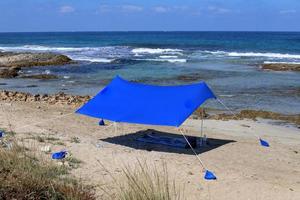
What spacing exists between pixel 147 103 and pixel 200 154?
177 centimetres

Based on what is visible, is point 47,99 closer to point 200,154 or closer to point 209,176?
point 200,154

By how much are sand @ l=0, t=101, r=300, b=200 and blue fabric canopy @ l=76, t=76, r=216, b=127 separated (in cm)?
74

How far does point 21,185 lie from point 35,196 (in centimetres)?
18

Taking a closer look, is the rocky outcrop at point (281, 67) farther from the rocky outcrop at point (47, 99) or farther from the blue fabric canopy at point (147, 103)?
the blue fabric canopy at point (147, 103)

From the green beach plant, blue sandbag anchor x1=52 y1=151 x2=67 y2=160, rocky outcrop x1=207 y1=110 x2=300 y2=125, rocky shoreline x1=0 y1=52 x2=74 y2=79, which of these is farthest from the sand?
rocky shoreline x1=0 y1=52 x2=74 y2=79

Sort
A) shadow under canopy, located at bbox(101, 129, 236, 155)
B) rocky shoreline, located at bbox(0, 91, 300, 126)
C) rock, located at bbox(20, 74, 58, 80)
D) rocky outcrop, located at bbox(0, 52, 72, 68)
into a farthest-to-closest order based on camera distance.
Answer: rocky outcrop, located at bbox(0, 52, 72, 68), rock, located at bbox(20, 74, 58, 80), rocky shoreline, located at bbox(0, 91, 300, 126), shadow under canopy, located at bbox(101, 129, 236, 155)

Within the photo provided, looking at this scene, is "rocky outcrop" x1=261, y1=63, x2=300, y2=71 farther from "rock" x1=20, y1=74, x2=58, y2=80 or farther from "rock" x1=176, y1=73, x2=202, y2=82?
"rock" x1=20, y1=74, x2=58, y2=80

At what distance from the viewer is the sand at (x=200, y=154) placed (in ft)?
29.8

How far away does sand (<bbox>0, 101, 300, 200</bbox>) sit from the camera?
909 cm

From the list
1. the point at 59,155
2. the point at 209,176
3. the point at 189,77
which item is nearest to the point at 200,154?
the point at 209,176

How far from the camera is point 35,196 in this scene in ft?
17.8

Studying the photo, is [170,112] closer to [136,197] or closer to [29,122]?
[29,122]

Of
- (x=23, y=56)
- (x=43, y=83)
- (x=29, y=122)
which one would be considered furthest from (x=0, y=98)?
(x=23, y=56)

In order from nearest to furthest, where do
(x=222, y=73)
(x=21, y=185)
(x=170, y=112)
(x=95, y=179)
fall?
(x=21, y=185) < (x=95, y=179) < (x=170, y=112) < (x=222, y=73)
